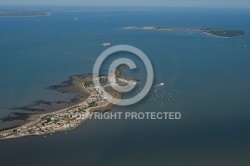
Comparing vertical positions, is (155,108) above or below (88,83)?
below

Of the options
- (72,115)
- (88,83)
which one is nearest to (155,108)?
(72,115)

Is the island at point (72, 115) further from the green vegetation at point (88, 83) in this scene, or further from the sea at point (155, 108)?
the sea at point (155, 108)

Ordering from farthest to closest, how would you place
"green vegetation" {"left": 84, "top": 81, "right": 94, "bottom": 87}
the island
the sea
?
"green vegetation" {"left": 84, "top": 81, "right": 94, "bottom": 87} → the island → the sea

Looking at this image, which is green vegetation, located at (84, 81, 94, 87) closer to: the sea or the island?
the island

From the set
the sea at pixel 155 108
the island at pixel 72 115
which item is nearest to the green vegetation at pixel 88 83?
the island at pixel 72 115

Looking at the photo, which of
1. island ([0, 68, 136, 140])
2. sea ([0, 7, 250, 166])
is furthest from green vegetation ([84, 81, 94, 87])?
sea ([0, 7, 250, 166])

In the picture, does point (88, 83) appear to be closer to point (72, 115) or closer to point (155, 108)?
point (72, 115)

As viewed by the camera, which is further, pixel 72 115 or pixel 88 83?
pixel 88 83

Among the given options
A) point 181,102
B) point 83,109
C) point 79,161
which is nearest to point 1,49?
point 83,109
